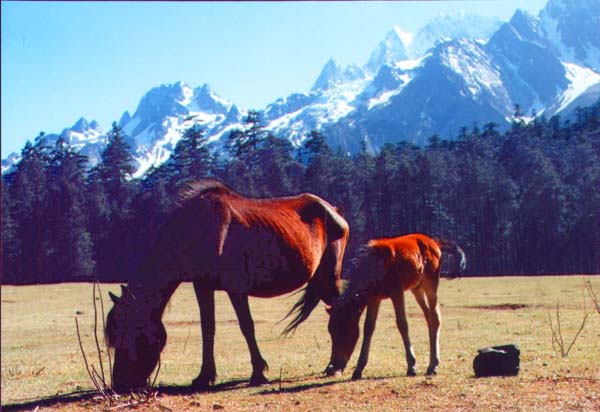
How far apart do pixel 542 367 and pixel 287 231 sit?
360 cm

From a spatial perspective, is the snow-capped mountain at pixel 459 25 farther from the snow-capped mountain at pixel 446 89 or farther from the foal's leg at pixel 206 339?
the foal's leg at pixel 206 339

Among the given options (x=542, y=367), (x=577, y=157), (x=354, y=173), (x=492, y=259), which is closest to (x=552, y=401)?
(x=542, y=367)

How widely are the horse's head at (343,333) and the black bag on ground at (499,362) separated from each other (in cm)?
151

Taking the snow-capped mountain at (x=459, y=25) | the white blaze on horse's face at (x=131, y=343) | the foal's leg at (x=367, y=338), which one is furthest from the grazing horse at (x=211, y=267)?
the snow-capped mountain at (x=459, y=25)

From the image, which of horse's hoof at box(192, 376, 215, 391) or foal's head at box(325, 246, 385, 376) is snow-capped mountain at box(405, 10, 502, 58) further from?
horse's hoof at box(192, 376, 215, 391)

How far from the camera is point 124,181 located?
115ft

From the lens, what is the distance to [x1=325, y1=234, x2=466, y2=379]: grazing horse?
734 centimetres

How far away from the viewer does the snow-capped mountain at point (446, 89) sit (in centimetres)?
1262

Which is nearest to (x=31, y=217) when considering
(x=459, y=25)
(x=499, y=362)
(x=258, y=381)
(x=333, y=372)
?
(x=459, y=25)


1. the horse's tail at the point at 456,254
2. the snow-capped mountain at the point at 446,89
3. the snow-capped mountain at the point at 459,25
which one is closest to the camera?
the horse's tail at the point at 456,254

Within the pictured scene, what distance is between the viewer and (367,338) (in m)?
7.42

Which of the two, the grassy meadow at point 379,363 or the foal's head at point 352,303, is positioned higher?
the foal's head at point 352,303

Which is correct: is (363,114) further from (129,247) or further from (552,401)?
(552,401)

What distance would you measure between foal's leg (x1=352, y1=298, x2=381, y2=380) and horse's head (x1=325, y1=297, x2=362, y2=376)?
0.14 metres
